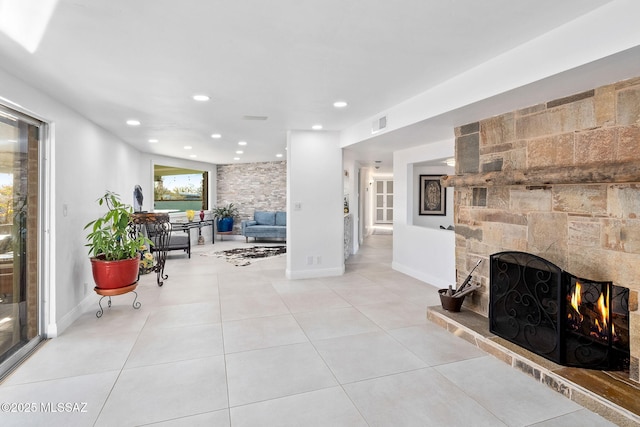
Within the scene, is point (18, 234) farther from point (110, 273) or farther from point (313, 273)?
point (313, 273)

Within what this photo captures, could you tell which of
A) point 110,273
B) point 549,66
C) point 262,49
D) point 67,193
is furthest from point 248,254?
point 549,66

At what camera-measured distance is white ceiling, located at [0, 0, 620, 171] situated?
1.86 meters

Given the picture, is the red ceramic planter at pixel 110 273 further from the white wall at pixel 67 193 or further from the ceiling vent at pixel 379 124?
the ceiling vent at pixel 379 124

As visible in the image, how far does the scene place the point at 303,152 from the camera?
5.21 meters

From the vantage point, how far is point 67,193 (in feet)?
11.6

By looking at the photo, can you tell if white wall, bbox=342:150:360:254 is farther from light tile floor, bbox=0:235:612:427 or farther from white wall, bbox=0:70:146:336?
white wall, bbox=0:70:146:336

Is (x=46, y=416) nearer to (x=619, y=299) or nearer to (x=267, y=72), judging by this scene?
(x=267, y=72)

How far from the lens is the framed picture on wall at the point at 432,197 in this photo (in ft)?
20.5

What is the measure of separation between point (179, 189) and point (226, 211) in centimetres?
143

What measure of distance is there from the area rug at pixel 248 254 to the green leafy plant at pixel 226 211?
1.83 metres

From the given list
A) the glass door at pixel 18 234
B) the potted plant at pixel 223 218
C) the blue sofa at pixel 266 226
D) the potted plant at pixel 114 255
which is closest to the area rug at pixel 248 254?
the blue sofa at pixel 266 226

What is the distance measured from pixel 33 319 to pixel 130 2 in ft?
9.59

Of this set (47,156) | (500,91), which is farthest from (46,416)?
(500,91)

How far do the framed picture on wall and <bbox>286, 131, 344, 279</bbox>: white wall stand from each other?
1.78 meters
